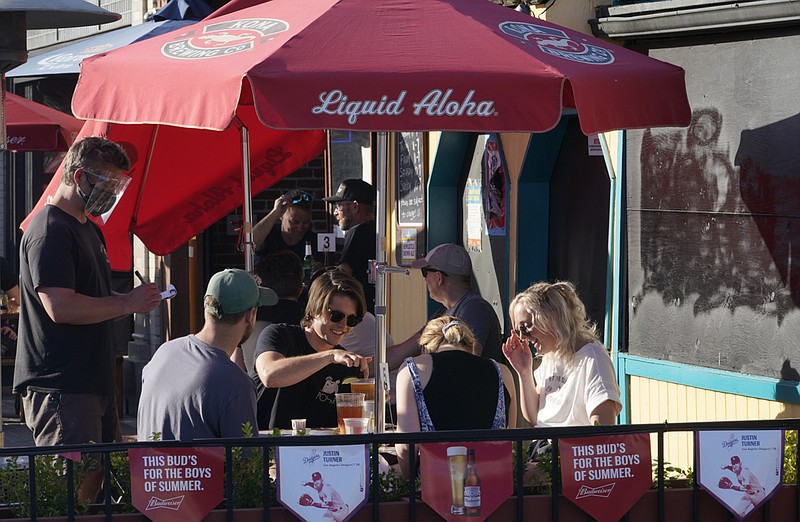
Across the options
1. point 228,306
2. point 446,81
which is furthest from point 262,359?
point 446,81

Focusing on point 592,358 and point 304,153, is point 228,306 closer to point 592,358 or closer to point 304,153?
point 592,358

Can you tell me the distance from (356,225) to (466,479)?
5261mm

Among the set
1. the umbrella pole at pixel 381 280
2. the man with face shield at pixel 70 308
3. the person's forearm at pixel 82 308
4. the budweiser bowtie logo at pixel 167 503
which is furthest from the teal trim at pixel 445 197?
the budweiser bowtie logo at pixel 167 503

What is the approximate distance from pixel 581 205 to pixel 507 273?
80cm

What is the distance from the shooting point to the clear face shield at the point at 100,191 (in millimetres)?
5531

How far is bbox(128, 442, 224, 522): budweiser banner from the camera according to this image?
3.84 metres

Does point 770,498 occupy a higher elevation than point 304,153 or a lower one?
lower

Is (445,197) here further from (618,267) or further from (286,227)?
(618,267)

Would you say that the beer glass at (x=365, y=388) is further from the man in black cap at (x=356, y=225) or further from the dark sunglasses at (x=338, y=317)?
the man in black cap at (x=356, y=225)

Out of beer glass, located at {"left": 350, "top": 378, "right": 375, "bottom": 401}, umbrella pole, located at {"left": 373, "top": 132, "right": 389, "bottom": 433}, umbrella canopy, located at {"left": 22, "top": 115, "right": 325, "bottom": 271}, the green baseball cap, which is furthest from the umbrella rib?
the green baseball cap

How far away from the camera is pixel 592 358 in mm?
5445

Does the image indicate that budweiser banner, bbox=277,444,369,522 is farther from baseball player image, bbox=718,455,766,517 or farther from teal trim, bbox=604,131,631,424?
teal trim, bbox=604,131,631,424

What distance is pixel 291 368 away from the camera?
5707 millimetres

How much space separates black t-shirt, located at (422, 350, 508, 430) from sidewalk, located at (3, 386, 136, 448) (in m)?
5.46
